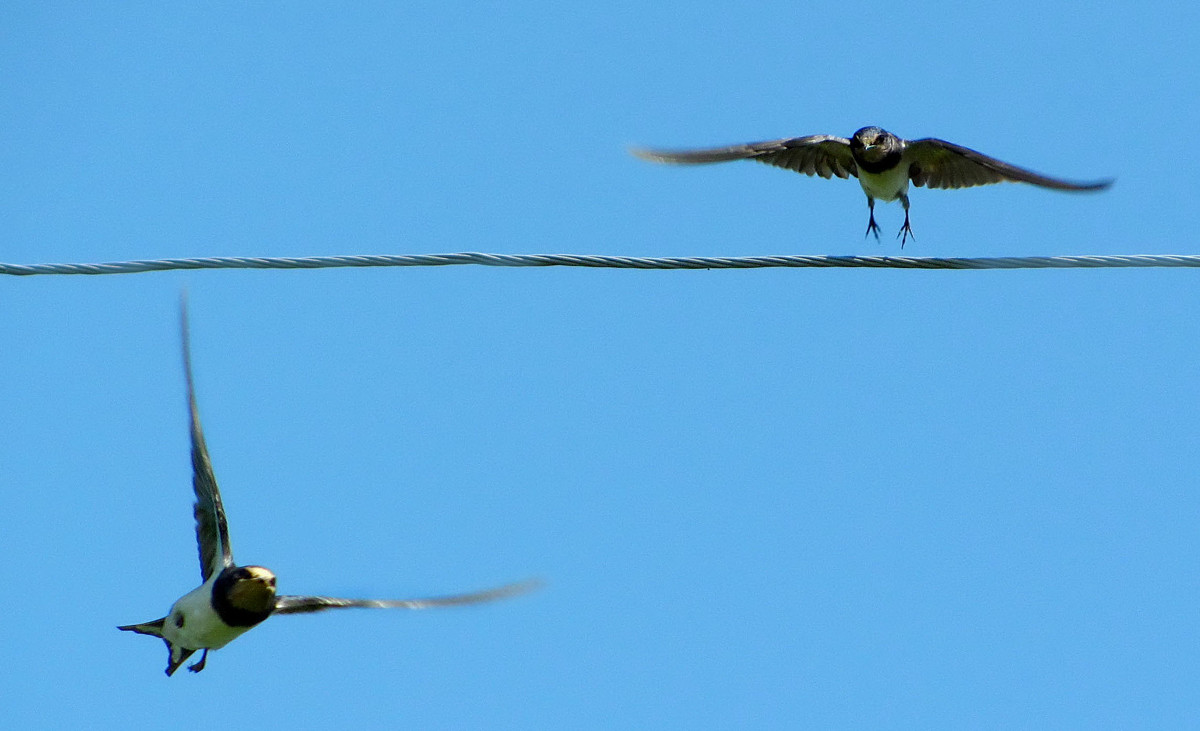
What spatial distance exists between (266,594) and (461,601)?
0.82 metres

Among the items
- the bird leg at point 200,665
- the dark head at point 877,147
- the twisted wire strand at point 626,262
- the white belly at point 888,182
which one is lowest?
the bird leg at point 200,665

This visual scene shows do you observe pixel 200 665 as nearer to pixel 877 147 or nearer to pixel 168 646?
pixel 168 646

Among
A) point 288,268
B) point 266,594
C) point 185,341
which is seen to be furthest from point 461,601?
point 288,268

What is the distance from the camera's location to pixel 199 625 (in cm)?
648

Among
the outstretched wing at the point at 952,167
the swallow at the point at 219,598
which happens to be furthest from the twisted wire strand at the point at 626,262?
the outstretched wing at the point at 952,167

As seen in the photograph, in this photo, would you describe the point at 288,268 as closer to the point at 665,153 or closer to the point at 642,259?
the point at 642,259

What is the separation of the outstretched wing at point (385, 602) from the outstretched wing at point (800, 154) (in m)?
2.53

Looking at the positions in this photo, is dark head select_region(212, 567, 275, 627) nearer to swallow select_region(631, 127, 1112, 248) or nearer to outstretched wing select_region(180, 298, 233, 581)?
outstretched wing select_region(180, 298, 233, 581)

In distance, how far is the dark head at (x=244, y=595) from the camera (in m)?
6.36

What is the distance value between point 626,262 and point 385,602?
231cm

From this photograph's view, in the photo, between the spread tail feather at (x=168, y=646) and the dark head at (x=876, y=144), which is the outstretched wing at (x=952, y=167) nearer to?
the dark head at (x=876, y=144)

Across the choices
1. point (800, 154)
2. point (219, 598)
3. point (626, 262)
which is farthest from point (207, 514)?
point (800, 154)

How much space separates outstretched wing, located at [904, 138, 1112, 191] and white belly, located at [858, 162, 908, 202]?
65 mm

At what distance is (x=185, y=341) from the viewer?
580cm
